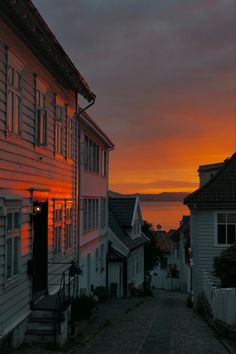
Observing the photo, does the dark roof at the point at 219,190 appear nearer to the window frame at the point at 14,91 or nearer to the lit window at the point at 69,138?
the lit window at the point at 69,138

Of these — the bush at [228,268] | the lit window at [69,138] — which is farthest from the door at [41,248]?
the bush at [228,268]

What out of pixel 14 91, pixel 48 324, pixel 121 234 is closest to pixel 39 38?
pixel 14 91

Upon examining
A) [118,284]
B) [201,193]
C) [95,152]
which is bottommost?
[118,284]

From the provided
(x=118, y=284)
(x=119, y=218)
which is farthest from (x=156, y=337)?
(x=119, y=218)

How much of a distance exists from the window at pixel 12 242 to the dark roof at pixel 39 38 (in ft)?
11.9

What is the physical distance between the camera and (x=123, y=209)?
38500 mm

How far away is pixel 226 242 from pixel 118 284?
27.7ft

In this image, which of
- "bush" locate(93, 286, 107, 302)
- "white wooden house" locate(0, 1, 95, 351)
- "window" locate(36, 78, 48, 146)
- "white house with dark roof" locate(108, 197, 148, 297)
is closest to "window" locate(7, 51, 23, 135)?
"white wooden house" locate(0, 1, 95, 351)

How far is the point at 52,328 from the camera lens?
1253 cm

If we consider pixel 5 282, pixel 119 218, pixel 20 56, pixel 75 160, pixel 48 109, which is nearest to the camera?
pixel 5 282

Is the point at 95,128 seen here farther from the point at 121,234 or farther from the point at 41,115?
the point at 121,234

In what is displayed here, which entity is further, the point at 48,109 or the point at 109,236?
the point at 109,236

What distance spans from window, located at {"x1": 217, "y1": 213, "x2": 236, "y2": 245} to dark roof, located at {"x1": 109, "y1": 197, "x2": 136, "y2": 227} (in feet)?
39.3

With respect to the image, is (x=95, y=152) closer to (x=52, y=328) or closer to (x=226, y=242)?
(x=226, y=242)
